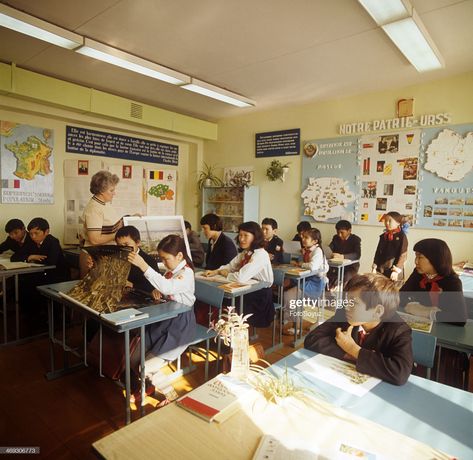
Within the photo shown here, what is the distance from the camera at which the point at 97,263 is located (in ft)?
7.66

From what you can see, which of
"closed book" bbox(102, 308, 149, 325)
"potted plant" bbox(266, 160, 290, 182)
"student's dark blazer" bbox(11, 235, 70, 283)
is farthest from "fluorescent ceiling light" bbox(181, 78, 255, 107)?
"closed book" bbox(102, 308, 149, 325)

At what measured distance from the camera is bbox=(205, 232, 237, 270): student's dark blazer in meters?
3.83

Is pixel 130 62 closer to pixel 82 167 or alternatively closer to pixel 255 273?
pixel 82 167

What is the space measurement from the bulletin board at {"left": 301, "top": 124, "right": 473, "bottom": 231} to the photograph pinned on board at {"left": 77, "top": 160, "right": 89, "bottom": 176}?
10.8 ft

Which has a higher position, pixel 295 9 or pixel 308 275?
pixel 295 9

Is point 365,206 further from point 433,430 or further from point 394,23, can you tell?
point 433,430

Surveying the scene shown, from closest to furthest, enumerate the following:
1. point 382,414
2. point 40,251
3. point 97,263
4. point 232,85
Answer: point 382,414 < point 97,263 < point 40,251 < point 232,85

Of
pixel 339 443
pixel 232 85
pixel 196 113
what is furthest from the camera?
pixel 196 113

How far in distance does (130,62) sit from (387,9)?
2.47 m

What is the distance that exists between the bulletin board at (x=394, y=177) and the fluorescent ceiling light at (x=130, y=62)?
2.31 m

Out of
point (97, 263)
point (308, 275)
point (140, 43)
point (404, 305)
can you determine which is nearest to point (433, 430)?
point (404, 305)

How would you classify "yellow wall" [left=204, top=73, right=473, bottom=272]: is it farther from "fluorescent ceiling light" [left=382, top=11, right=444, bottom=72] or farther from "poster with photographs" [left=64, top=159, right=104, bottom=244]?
"poster with photographs" [left=64, top=159, right=104, bottom=244]

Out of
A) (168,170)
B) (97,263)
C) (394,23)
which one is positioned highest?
(394,23)

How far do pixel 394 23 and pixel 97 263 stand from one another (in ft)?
9.52
